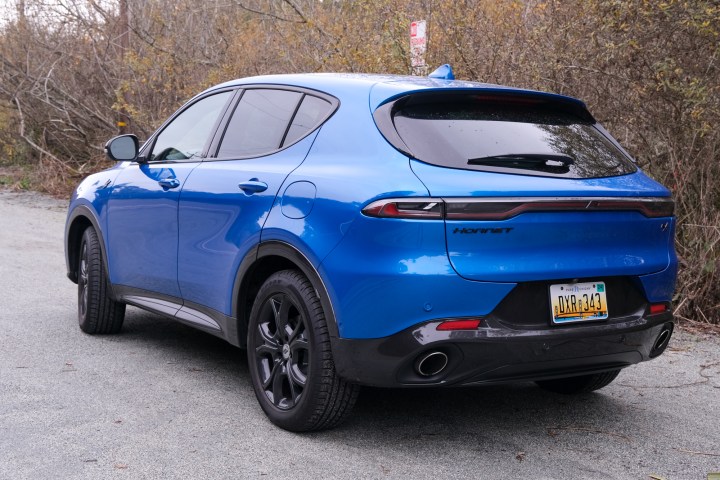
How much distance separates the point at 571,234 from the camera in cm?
404

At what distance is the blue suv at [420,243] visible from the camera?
3.85 metres

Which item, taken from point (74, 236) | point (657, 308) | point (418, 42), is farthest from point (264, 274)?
point (418, 42)

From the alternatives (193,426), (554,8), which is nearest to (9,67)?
(554,8)

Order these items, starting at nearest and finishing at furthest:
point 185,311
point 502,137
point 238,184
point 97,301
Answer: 1. point 502,137
2. point 238,184
3. point 185,311
4. point 97,301

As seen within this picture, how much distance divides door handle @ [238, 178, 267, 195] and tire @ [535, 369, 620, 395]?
2.02m

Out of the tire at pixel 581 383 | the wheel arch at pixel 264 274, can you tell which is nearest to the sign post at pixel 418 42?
the tire at pixel 581 383

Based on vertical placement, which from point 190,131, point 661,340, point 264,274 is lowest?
point 661,340

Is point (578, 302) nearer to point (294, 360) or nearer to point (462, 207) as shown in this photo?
point (462, 207)

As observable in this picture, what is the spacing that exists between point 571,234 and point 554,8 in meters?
5.51

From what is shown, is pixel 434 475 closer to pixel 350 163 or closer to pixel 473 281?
pixel 473 281

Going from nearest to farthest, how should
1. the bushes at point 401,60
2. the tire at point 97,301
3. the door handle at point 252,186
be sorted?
1. the door handle at point 252,186
2. the tire at point 97,301
3. the bushes at point 401,60

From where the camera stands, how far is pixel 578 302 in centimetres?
409

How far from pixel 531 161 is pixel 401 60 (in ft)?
23.7

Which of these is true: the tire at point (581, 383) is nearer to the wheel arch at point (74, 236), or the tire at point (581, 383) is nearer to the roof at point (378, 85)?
the roof at point (378, 85)
